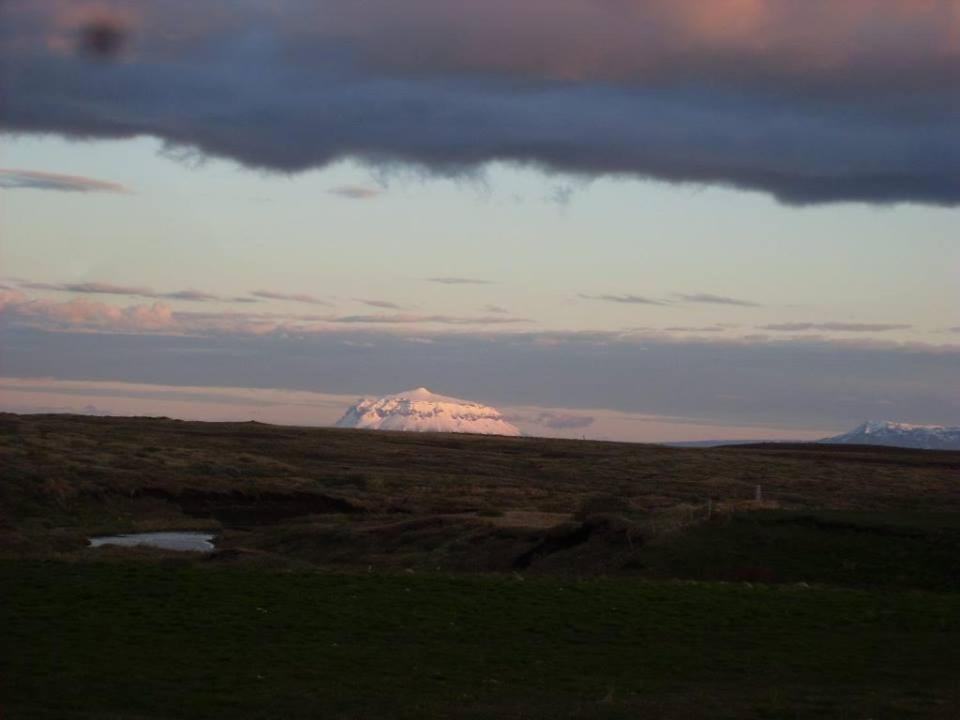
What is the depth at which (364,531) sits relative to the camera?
51.0m

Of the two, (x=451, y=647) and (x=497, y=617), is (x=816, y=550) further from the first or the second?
(x=451, y=647)

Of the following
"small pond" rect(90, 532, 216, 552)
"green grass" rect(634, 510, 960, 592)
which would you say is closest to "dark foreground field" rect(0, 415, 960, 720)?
"green grass" rect(634, 510, 960, 592)

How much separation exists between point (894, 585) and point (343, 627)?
16882 millimetres

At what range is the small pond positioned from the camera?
162 ft

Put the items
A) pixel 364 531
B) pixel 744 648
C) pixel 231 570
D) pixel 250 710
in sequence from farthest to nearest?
1. pixel 364 531
2. pixel 231 570
3. pixel 744 648
4. pixel 250 710

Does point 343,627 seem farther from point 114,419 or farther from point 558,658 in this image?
point 114,419

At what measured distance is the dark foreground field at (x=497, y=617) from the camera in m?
18.6

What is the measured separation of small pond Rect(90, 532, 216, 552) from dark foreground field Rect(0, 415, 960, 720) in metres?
1.78

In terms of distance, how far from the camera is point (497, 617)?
26594 millimetres

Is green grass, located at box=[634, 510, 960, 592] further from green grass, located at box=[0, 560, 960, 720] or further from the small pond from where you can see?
the small pond

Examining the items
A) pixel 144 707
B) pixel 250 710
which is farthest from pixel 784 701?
pixel 144 707

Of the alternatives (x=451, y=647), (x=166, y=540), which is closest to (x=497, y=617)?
(x=451, y=647)

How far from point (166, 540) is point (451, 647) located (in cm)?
3169

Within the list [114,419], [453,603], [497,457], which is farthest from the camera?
[114,419]
